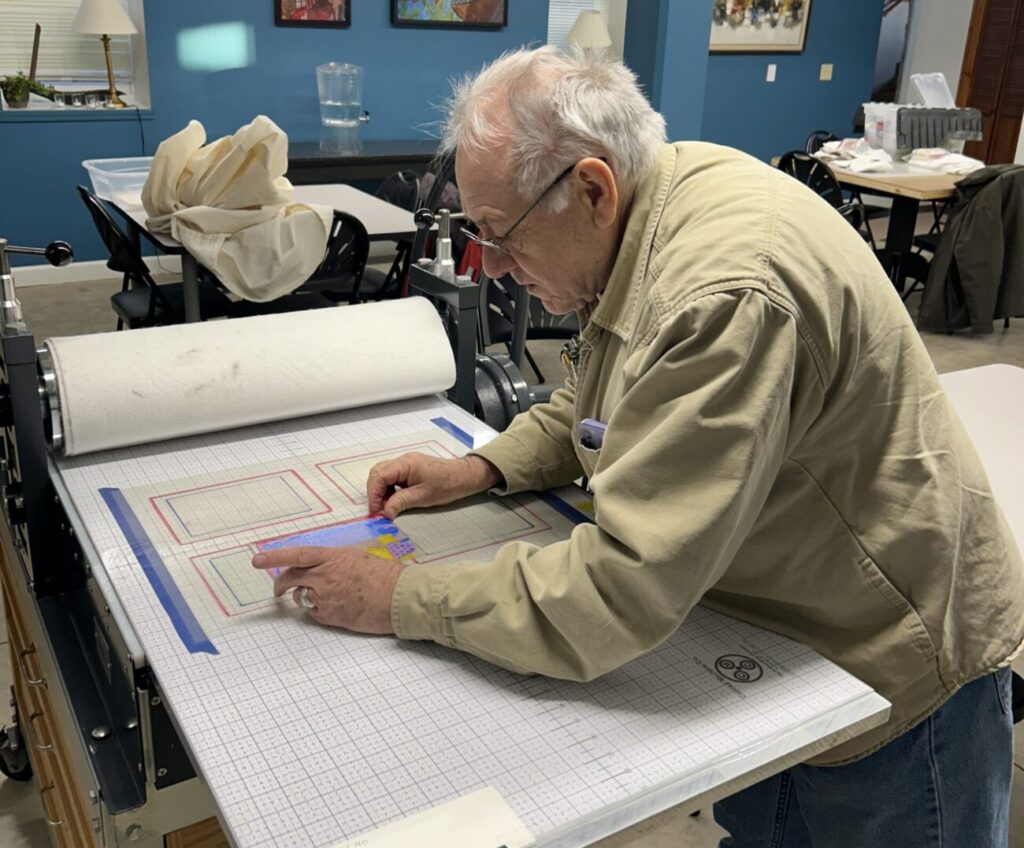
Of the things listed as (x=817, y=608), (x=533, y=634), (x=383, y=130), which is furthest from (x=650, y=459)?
(x=383, y=130)

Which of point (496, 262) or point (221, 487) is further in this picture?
point (221, 487)

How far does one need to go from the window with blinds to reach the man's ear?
6.66 metres

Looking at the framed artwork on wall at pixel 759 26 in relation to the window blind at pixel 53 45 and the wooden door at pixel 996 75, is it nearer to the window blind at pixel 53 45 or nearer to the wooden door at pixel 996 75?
the wooden door at pixel 996 75

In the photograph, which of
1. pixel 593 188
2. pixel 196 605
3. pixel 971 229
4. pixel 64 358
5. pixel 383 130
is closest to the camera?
pixel 593 188

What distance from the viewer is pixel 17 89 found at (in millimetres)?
5215

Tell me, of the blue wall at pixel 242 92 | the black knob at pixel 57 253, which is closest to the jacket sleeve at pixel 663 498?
the black knob at pixel 57 253

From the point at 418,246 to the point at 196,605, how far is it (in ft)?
6.42

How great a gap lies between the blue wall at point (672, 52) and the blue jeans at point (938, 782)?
565cm

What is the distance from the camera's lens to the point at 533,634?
984mm

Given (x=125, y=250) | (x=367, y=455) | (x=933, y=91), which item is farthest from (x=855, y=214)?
(x=367, y=455)

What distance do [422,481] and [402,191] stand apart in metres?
3.63

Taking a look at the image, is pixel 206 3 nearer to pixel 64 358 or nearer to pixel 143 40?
pixel 143 40

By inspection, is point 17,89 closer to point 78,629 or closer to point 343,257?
point 343,257

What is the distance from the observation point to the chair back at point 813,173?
17.6ft
